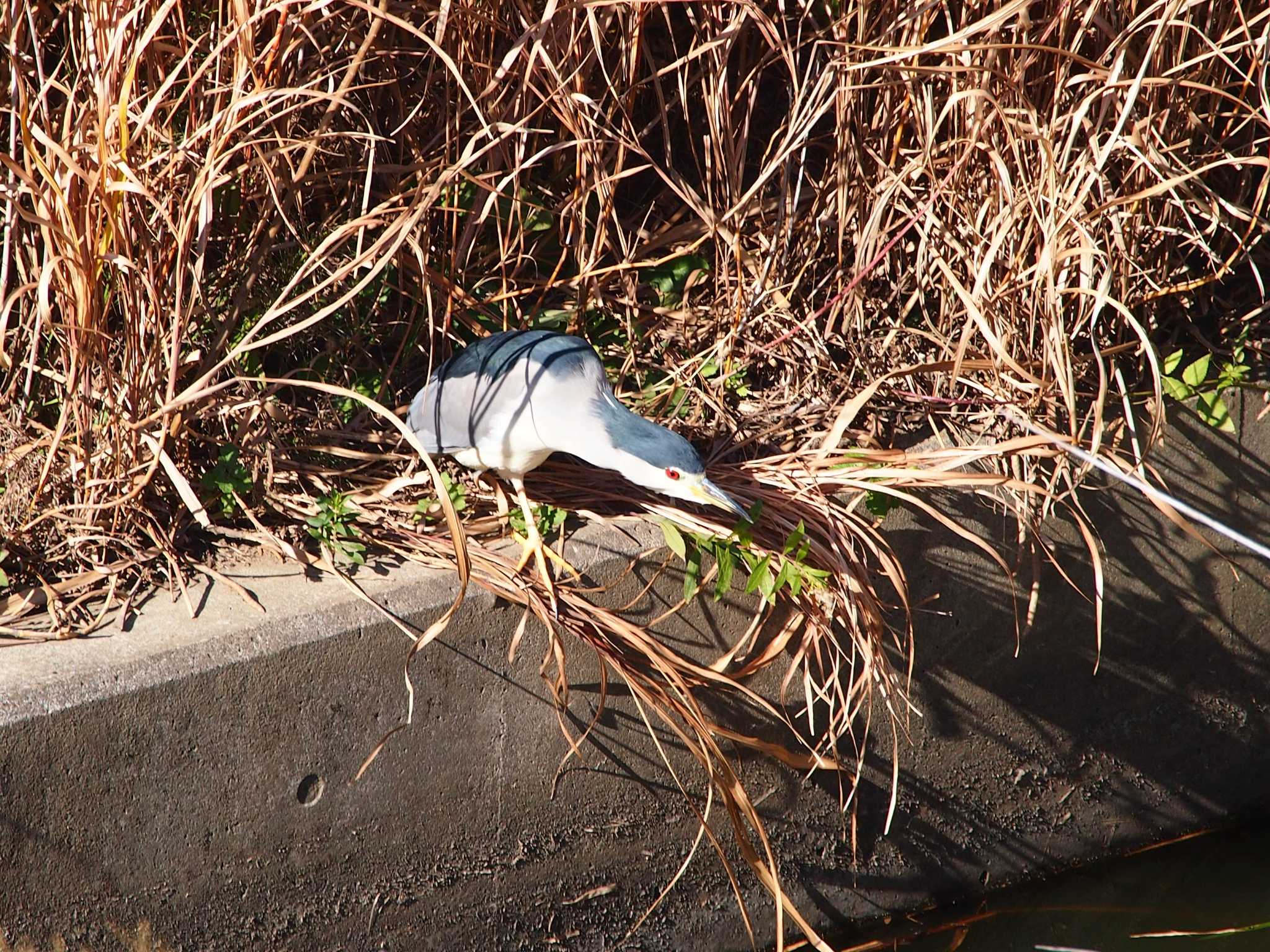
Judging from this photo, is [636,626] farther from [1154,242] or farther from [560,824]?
[1154,242]

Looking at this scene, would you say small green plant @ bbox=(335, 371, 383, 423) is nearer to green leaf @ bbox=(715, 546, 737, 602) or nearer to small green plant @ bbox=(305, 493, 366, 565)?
small green plant @ bbox=(305, 493, 366, 565)

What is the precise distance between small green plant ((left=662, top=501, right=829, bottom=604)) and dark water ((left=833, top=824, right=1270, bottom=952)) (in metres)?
0.94

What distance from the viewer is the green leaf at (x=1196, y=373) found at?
2516 mm

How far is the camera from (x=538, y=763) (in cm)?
209

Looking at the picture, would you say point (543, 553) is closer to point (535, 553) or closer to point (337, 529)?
point (535, 553)

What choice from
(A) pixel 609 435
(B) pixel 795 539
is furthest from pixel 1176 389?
(A) pixel 609 435

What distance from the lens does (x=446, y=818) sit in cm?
204

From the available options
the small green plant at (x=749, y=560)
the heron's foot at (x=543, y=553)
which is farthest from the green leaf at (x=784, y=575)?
the heron's foot at (x=543, y=553)

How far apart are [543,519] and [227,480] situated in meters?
0.57

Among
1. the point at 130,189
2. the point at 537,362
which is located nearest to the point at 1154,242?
the point at 537,362

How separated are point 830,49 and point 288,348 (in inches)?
51.4

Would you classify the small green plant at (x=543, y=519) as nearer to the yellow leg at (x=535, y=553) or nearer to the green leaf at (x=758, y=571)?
the yellow leg at (x=535, y=553)

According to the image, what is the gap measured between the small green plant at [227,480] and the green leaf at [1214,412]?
2028 millimetres

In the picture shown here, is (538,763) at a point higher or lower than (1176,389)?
lower
